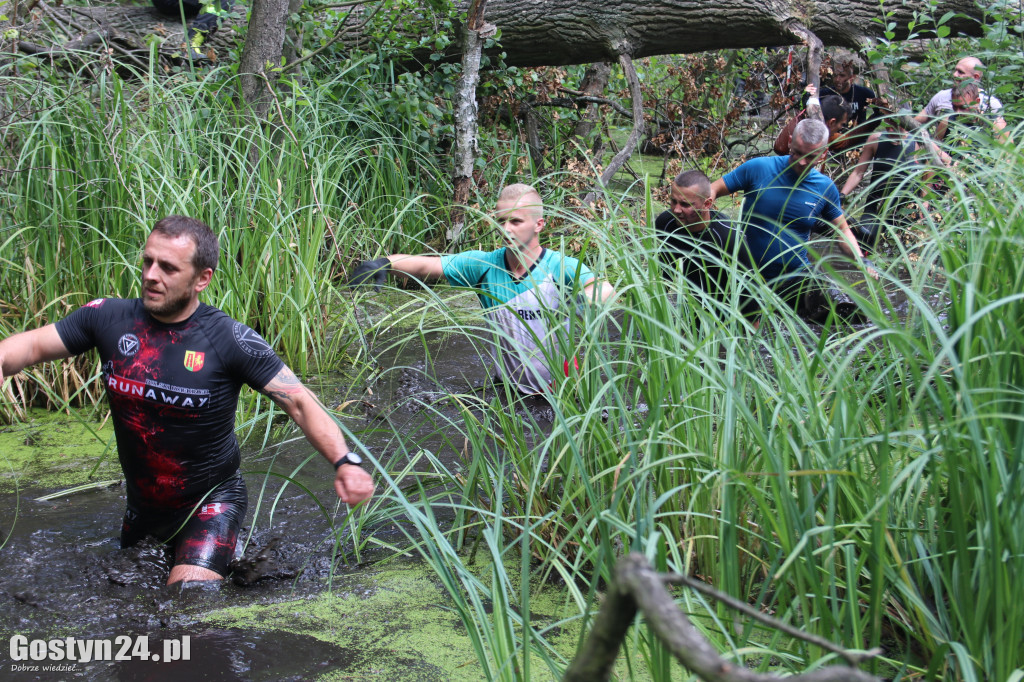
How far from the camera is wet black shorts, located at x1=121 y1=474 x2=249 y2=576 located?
2.79 m

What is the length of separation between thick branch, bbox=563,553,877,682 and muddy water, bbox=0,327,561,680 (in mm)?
1397

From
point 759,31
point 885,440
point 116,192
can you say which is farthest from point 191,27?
point 885,440

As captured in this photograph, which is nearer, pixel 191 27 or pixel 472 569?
pixel 472 569

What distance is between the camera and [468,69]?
6.25 metres

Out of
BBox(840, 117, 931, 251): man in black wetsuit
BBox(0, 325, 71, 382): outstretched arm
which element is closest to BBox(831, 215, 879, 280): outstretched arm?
BBox(840, 117, 931, 251): man in black wetsuit

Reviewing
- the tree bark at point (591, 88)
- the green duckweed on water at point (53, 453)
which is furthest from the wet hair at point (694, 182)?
the tree bark at point (591, 88)

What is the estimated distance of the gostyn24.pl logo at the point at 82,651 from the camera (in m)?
2.28

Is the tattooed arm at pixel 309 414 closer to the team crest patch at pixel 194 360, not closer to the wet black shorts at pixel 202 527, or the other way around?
the team crest patch at pixel 194 360

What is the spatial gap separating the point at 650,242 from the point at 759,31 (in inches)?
201

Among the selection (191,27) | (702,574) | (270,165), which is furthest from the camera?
(191,27)

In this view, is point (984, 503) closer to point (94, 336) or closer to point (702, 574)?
point (702, 574)

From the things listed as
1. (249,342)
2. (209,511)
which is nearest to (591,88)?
(249,342)

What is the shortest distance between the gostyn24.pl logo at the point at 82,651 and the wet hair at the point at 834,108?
5.94 metres

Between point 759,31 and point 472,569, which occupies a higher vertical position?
point 759,31
